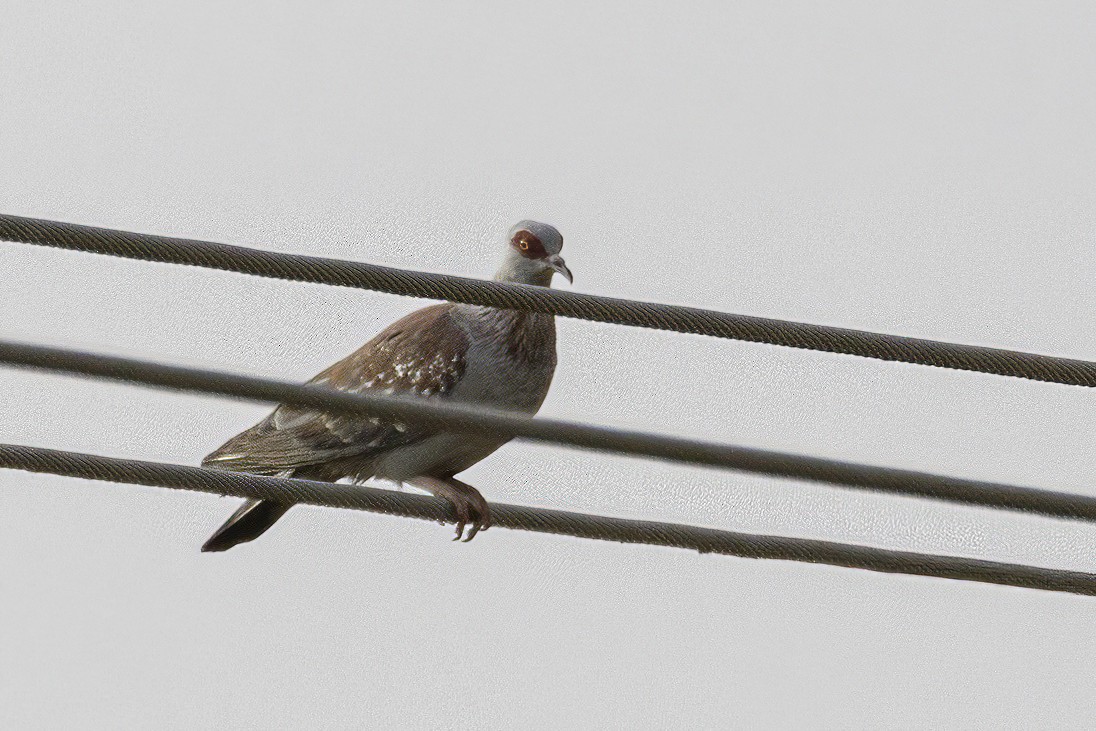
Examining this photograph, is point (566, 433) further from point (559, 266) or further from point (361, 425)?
point (559, 266)

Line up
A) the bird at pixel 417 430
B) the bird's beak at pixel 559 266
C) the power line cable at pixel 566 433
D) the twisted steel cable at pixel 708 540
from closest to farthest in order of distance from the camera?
the power line cable at pixel 566 433 → the twisted steel cable at pixel 708 540 → the bird at pixel 417 430 → the bird's beak at pixel 559 266

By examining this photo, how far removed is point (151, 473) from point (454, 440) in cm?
261

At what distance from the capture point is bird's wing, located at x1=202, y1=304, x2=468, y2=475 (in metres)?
6.67

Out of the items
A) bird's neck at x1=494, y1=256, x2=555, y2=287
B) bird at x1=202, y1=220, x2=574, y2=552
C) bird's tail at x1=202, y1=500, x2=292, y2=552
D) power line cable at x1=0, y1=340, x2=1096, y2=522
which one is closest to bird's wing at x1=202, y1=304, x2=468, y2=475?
bird at x1=202, y1=220, x2=574, y2=552

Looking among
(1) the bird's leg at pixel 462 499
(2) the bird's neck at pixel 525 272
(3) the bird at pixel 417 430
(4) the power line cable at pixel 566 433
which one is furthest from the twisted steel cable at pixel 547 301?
(2) the bird's neck at pixel 525 272

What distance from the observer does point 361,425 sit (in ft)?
21.9

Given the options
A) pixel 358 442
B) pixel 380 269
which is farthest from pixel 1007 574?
pixel 358 442

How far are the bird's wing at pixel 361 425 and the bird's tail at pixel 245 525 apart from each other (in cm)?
14

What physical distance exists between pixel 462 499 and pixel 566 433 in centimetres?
266

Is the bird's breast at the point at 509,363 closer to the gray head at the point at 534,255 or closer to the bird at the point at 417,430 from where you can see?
the bird at the point at 417,430

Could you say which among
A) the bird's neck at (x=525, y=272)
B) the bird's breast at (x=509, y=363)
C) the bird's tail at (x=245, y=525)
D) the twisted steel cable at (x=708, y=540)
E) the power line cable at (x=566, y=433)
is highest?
the power line cable at (x=566, y=433)

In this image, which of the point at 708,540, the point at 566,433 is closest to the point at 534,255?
the point at 708,540

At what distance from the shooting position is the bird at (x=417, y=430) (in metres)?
6.59

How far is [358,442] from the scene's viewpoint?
6664 mm
